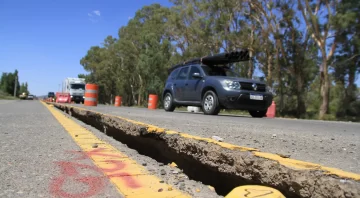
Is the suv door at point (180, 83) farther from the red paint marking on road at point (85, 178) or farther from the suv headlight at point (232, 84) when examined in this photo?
the red paint marking on road at point (85, 178)

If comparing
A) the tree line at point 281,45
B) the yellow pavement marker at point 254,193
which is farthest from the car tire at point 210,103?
the tree line at point 281,45

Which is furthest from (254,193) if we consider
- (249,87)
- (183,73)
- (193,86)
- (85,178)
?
(183,73)

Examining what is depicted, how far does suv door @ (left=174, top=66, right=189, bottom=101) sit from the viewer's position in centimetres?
1087

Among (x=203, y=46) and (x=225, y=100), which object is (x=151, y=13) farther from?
(x=225, y=100)

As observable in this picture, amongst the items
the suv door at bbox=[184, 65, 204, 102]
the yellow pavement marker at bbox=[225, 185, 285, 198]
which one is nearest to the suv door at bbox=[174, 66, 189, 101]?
the suv door at bbox=[184, 65, 204, 102]

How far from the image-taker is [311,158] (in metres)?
2.56

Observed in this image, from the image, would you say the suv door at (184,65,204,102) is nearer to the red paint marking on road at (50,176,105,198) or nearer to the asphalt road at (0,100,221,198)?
the asphalt road at (0,100,221,198)

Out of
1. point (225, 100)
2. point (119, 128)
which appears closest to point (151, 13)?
point (225, 100)

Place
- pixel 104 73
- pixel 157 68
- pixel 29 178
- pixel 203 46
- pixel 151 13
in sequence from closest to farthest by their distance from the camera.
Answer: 1. pixel 29 178
2. pixel 203 46
3. pixel 157 68
4. pixel 151 13
5. pixel 104 73

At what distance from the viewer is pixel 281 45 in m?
23.0

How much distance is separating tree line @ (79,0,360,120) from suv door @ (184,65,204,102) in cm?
1120

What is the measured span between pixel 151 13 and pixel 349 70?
31.0 meters

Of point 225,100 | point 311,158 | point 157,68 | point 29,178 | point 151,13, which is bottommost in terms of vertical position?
point 29,178

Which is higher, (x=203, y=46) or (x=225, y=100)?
(x=203, y=46)
